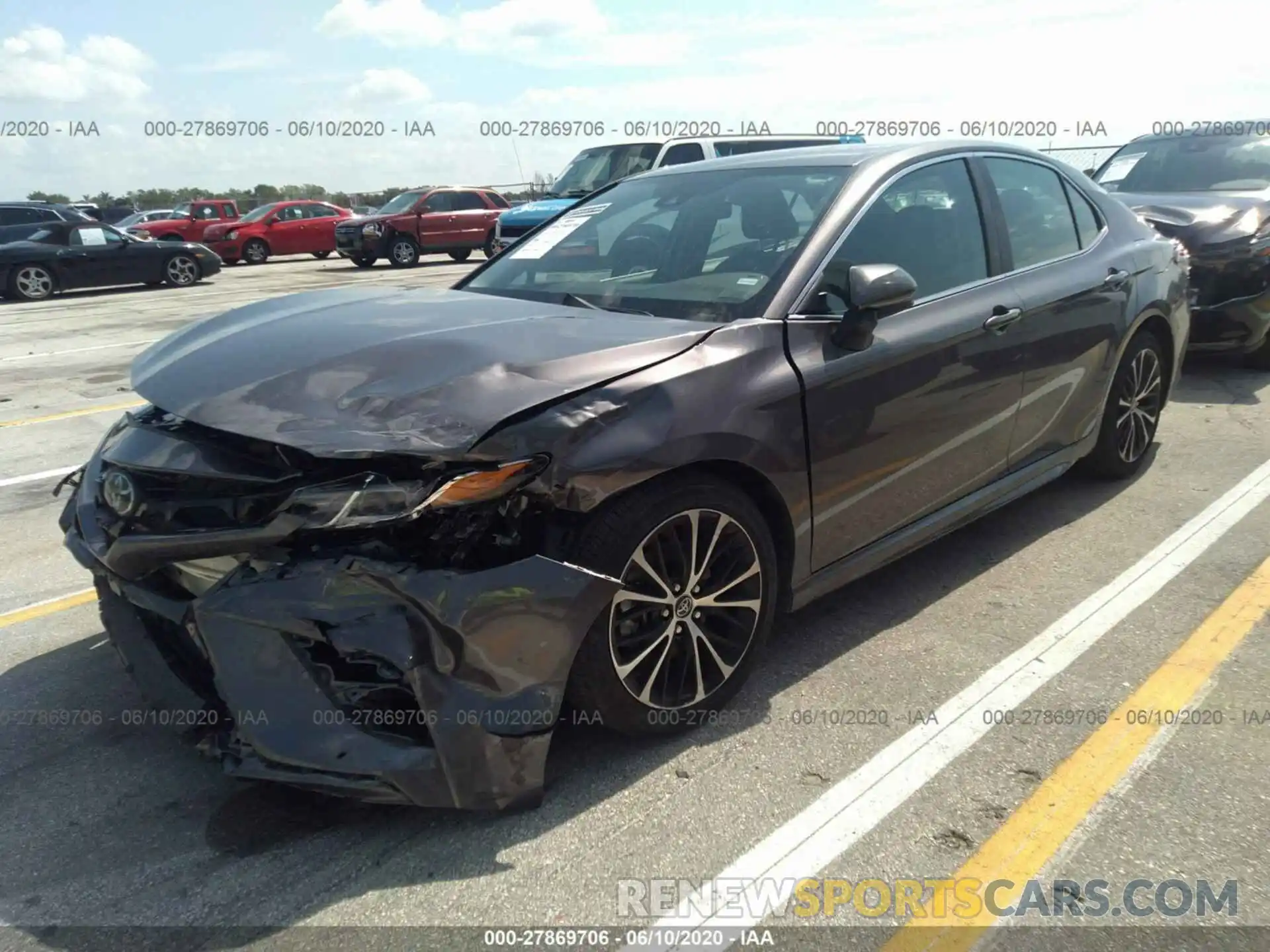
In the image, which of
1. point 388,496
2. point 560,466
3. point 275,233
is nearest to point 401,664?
point 388,496

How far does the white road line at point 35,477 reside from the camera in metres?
5.89

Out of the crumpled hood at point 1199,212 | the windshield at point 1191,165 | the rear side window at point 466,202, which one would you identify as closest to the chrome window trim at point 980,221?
the crumpled hood at point 1199,212

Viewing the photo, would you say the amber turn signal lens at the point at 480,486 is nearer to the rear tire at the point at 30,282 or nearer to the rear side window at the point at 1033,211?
the rear side window at the point at 1033,211

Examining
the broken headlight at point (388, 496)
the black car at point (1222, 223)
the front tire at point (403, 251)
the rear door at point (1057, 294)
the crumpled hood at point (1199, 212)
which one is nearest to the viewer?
the broken headlight at point (388, 496)

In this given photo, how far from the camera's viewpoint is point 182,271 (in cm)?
1938

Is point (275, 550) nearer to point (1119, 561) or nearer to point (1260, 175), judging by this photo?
point (1119, 561)

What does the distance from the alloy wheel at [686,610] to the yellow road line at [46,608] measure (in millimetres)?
2477

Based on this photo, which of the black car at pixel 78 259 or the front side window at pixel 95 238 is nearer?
the black car at pixel 78 259

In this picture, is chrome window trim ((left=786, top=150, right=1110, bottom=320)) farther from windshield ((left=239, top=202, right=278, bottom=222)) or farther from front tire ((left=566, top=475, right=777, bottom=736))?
windshield ((left=239, top=202, right=278, bottom=222))

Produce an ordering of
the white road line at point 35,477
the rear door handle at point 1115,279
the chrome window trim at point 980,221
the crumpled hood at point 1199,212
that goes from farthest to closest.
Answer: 1. the crumpled hood at point 1199,212
2. the white road line at point 35,477
3. the rear door handle at point 1115,279
4. the chrome window trim at point 980,221

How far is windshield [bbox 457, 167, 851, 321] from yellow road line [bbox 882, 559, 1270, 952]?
167cm

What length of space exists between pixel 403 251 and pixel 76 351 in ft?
39.2

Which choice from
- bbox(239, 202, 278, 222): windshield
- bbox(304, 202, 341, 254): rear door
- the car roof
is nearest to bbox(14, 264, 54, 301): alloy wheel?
bbox(239, 202, 278, 222): windshield

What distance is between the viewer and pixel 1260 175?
27.2 feet
